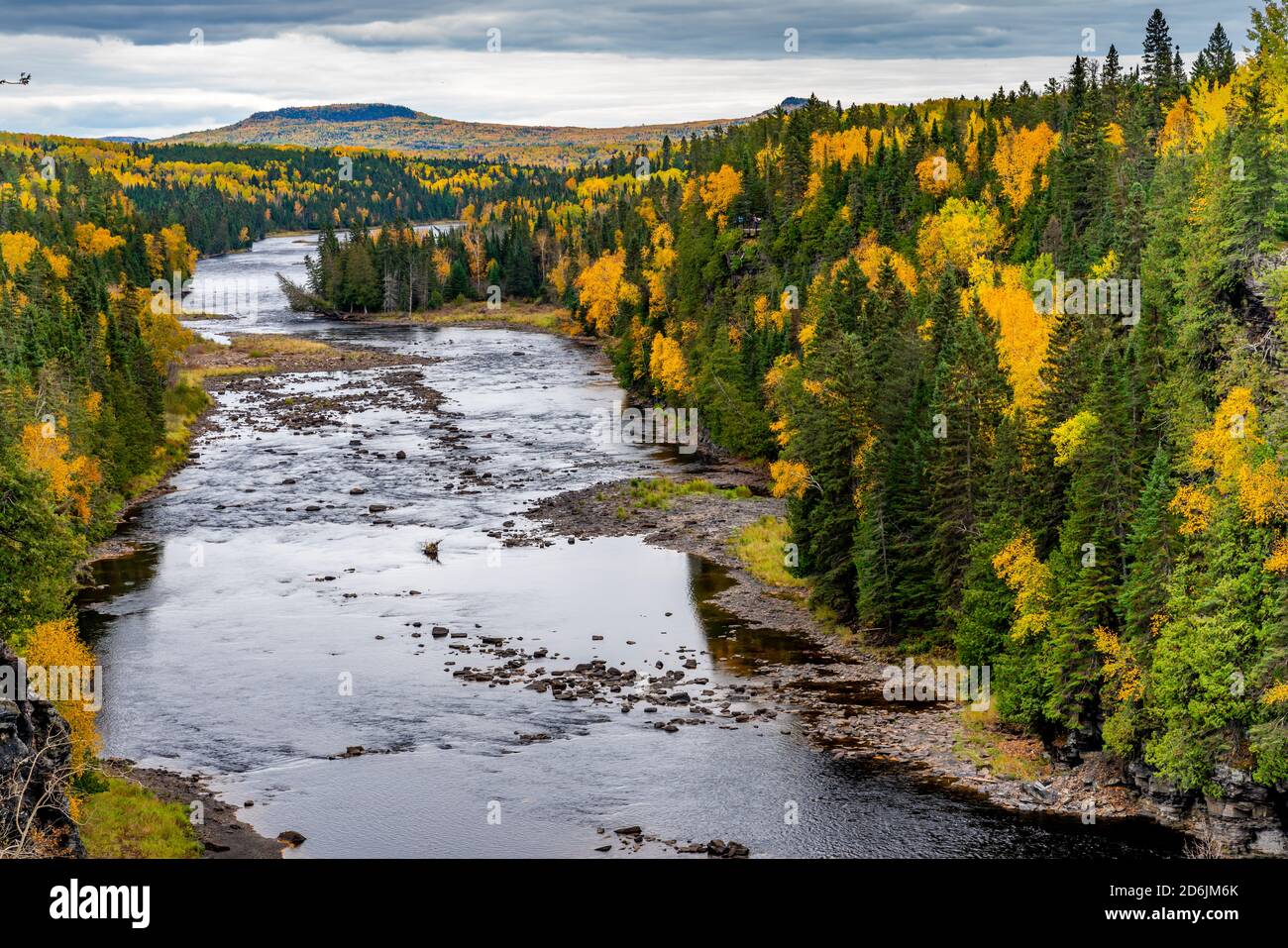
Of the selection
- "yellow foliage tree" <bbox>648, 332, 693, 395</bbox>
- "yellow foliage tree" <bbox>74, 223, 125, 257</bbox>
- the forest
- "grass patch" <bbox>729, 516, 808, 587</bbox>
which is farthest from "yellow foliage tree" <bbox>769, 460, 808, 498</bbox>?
"yellow foliage tree" <bbox>74, 223, 125, 257</bbox>

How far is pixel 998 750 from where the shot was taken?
1921 inches

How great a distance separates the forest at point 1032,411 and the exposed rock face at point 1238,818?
0.85 metres

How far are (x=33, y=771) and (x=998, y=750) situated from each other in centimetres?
3586

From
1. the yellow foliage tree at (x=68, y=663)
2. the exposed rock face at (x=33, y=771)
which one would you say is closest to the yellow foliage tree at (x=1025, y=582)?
the yellow foliage tree at (x=68, y=663)

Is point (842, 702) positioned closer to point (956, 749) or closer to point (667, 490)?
point (956, 749)

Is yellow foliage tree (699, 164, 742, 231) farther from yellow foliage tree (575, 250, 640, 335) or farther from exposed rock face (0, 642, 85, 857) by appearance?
exposed rock face (0, 642, 85, 857)

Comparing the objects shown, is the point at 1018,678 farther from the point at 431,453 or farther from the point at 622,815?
the point at 431,453

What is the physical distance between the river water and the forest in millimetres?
5514

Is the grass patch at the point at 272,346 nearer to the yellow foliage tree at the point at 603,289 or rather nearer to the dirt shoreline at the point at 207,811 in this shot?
the yellow foliage tree at the point at 603,289
